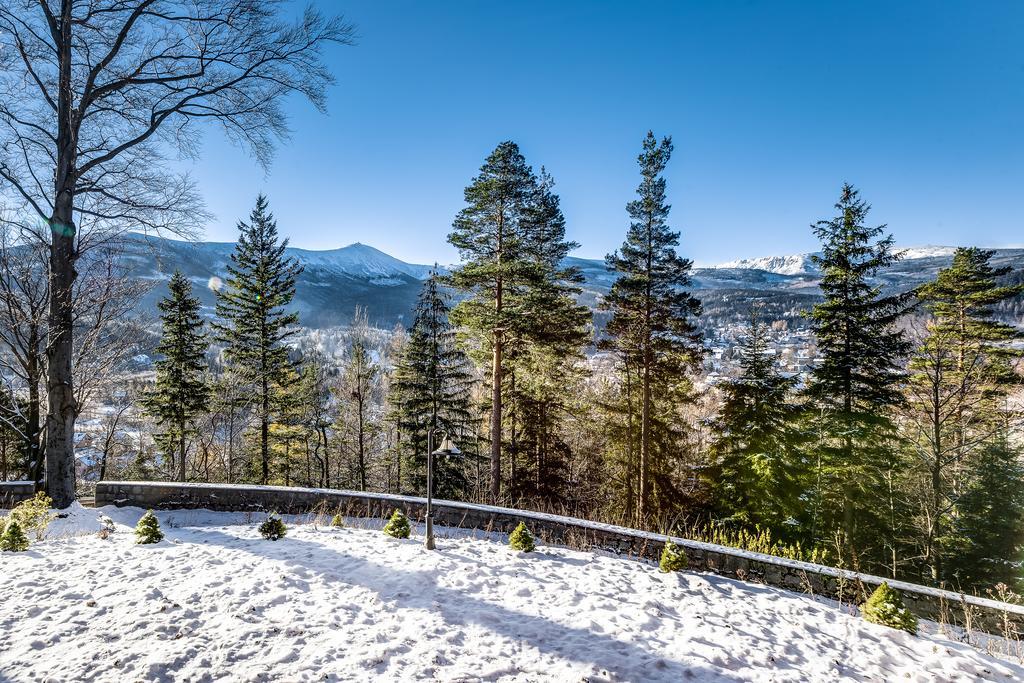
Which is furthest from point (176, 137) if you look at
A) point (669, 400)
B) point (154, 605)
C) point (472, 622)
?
point (669, 400)

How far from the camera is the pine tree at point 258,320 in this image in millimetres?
16578

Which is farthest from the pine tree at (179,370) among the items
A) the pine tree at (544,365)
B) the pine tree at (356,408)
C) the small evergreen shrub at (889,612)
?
the small evergreen shrub at (889,612)

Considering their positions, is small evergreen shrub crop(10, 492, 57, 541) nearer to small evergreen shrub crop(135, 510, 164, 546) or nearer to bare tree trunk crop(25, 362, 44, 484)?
small evergreen shrub crop(135, 510, 164, 546)

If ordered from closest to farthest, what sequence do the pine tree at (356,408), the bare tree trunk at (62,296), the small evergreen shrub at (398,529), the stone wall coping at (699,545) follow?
1. the stone wall coping at (699,545)
2. the small evergreen shrub at (398,529)
3. the bare tree trunk at (62,296)
4. the pine tree at (356,408)

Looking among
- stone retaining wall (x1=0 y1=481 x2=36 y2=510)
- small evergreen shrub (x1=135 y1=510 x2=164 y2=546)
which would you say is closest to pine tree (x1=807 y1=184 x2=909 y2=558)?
small evergreen shrub (x1=135 y1=510 x2=164 y2=546)

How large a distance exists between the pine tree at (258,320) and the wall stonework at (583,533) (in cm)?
566

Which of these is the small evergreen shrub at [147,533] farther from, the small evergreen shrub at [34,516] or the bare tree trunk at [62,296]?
the bare tree trunk at [62,296]

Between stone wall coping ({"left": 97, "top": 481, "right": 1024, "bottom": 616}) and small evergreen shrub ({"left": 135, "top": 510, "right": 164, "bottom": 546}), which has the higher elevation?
small evergreen shrub ({"left": 135, "top": 510, "right": 164, "bottom": 546})

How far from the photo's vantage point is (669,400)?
1578 centimetres

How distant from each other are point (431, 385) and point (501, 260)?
707 centimetres

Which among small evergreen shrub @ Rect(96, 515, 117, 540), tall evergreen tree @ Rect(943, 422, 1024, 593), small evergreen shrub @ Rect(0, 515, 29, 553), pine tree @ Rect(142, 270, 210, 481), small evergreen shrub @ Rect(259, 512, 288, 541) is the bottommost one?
tall evergreen tree @ Rect(943, 422, 1024, 593)

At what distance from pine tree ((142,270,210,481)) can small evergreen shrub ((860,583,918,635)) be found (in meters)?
20.9

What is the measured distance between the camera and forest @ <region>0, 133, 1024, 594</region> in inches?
468

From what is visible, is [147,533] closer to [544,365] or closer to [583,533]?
[583,533]
